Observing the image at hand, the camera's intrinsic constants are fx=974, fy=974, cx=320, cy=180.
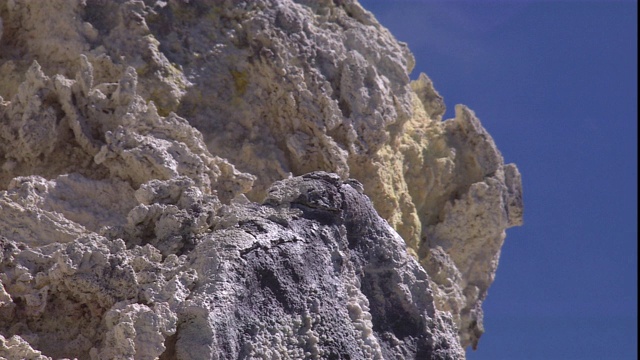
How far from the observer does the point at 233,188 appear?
17.1 ft

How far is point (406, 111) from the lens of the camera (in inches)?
261

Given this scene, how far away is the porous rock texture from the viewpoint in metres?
3.73

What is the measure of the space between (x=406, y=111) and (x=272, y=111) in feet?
3.56

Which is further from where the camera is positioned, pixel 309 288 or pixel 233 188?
pixel 233 188

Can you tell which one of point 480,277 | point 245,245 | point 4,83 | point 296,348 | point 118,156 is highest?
point 480,277

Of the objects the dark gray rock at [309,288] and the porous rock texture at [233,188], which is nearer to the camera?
the dark gray rock at [309,288]

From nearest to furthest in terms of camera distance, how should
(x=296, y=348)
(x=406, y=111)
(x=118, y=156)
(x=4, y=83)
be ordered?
(x=296, y=348), (x=118, y=156), (x=4, y=83), (x=406, y=111)

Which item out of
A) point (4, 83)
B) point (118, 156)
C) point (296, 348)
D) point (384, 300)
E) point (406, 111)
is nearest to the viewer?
point (296, 348)

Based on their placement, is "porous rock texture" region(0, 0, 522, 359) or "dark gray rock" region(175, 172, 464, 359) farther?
"porous rock texture" region(0, 0, 522, 359)

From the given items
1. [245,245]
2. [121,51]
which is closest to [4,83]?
[121,51]

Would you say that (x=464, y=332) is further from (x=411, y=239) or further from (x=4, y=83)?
(x=4, y=83)

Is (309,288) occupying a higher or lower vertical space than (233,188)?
lower

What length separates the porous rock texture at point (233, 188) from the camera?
3.73 metres

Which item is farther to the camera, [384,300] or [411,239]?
[411,239]
